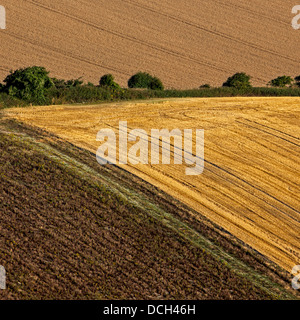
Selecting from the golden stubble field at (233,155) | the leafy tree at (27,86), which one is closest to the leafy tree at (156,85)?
the golden stubble field at (233,155)

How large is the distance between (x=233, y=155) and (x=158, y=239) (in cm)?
920

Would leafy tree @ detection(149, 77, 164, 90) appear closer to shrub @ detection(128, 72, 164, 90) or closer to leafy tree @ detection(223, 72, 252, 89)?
shrub @ detection(128, 72, 164, 90)

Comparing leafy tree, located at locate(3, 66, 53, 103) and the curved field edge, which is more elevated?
leafy tree, located at locate(3, 66, 53, 103)

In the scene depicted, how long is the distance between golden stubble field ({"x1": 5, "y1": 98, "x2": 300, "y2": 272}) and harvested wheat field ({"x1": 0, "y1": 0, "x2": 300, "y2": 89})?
12.3 m

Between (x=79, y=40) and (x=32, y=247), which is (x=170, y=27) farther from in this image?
(x=32, y=247)

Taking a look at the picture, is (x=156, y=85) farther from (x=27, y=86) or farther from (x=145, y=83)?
(x=27, y=86)

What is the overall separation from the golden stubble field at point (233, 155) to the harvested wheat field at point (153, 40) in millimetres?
12273

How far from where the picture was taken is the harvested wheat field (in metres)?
48.2

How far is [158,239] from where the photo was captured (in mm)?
21984

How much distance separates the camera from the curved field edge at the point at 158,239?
1959 cm

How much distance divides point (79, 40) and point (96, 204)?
1192 inches

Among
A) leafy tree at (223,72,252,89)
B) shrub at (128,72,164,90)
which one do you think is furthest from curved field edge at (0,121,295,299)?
leafy tree at (223,72,252,89)

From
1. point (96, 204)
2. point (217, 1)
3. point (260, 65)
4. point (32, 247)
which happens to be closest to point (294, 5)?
point (217, 1)

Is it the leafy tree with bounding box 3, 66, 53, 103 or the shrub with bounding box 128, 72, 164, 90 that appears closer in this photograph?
the leafy tree with bounding box 3, 66, 53, 103
